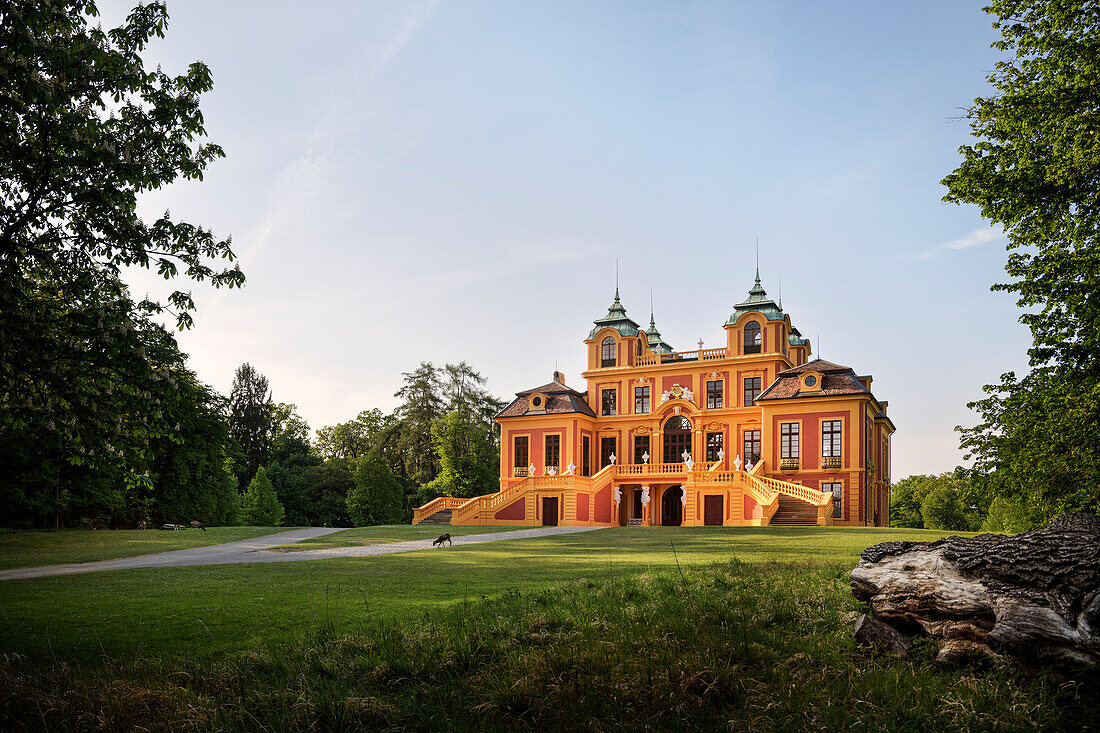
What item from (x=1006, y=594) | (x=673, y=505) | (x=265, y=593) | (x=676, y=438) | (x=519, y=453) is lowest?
(x=673, y=505)

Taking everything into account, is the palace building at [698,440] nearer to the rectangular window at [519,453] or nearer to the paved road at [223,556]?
the rectangular window at [519,453]

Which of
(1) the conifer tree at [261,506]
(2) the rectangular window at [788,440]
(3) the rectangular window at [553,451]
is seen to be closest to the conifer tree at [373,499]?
(1) the conifer tree at [261,506]

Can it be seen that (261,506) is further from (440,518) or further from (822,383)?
(822,383)

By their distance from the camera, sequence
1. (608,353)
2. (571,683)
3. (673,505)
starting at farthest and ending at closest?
1. (608,353)
2. (673,505)
3. (571,683)

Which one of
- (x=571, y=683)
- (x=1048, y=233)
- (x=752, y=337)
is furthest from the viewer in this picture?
(x=752, y=337)

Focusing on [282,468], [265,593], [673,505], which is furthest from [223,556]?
[282,468]

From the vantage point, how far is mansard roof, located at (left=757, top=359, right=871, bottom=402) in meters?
37.5

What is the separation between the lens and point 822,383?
3838cm

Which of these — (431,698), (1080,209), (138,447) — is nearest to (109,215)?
(138,447)

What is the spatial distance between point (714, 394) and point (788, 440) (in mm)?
5618

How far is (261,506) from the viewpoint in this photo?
161 ft

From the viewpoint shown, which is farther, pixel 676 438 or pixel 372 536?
pixel 676 438

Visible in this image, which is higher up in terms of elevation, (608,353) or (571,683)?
(608,353)

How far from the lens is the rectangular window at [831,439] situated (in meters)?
37.5
